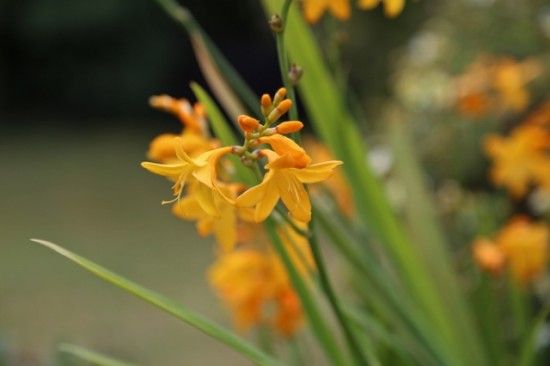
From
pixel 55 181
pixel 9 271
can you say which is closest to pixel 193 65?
pixel 55 181

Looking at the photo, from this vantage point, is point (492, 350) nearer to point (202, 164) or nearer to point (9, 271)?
point (202, 164)

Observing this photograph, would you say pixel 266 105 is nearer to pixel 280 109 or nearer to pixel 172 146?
pixel 280 109

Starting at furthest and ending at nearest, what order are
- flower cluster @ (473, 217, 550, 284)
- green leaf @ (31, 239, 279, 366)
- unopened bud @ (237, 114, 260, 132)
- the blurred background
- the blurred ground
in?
the blurred ground, the blurred background, flower cluster @ (473, 217, 550, 284), green leaf @ (31, 239, 279, 366), unopened bud @ (237, 114, 260, 132)

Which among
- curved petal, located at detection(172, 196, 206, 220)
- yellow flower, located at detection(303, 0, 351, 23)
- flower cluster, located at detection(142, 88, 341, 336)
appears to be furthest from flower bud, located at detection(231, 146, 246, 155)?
yellow flower, located at detection(303, 0, 351, 23)

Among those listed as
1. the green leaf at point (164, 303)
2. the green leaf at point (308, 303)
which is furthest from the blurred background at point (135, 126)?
the green leaf at point (164, 303)

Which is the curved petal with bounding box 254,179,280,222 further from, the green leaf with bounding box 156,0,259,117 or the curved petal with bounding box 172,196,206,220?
the green leaf with bounding box 156,0,259,117

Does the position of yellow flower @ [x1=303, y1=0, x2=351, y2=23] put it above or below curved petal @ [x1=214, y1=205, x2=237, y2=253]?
above

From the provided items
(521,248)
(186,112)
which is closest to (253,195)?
A: (186,112)
